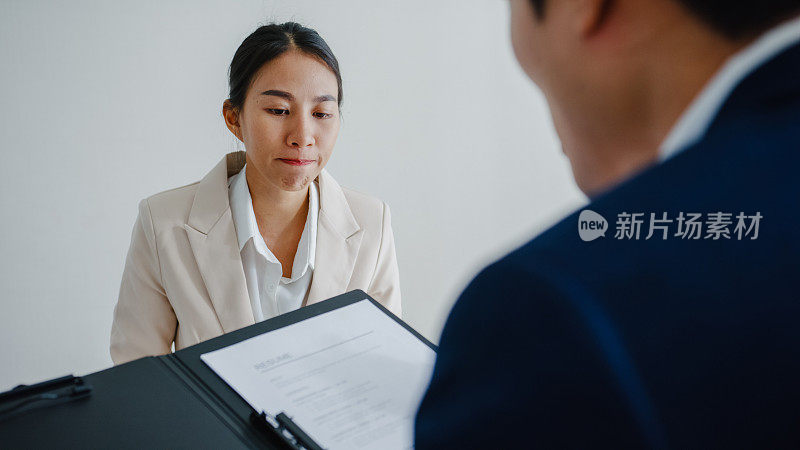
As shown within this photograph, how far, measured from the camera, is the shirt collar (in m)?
1.05

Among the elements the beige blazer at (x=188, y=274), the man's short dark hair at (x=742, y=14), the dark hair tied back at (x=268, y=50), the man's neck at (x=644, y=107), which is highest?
the dark hair tied back at (x=268, y=50)

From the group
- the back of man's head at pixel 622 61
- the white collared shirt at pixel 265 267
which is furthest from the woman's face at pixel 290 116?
the back of man's head at pixel 622 61

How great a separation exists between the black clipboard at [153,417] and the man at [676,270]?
297 millimetres

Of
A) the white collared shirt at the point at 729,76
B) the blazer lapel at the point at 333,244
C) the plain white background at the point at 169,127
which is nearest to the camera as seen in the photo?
the white collared shirt at the point at 729,76

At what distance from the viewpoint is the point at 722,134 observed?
21cm

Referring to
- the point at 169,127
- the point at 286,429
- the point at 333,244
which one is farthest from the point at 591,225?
the point at 169,127

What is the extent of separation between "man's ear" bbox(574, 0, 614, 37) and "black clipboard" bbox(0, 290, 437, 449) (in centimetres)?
36

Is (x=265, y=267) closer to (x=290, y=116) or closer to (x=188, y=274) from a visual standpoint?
(x=188, y=274)

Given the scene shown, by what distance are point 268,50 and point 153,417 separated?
0.66m

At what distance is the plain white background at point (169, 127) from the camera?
4.39 ft

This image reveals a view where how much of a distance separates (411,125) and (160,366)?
1.36m

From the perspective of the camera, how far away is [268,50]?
974 mm

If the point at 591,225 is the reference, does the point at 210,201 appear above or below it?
below

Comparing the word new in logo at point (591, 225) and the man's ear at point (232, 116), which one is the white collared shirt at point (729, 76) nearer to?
the word new in logo at point (591, 225)
